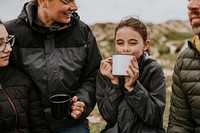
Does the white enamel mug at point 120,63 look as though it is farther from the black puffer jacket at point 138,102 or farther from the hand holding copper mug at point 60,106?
the hand holding copper mug at point 60,106

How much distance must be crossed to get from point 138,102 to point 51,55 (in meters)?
1.02

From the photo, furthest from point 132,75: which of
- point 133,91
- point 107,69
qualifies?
point 107,69

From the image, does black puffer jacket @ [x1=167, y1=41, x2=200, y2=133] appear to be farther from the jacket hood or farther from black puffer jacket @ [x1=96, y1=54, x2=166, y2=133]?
the jacket hood

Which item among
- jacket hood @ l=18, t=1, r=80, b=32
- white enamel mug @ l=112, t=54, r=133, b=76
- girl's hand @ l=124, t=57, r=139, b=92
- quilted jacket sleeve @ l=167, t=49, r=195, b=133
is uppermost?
jacket hood @ l=18, t=1, r=80, b=32

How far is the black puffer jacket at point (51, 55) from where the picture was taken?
3973 millimetres

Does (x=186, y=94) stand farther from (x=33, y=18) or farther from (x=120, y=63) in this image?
(x=33, y=18)

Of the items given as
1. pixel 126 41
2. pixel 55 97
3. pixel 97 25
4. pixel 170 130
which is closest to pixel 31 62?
pixel 55 97

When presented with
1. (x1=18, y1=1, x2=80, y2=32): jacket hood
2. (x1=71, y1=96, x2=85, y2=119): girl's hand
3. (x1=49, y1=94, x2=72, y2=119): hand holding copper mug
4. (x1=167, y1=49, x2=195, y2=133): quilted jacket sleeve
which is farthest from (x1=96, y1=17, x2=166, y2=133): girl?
(x1=18, y1=1, x2=80, y2=32): jacket hood

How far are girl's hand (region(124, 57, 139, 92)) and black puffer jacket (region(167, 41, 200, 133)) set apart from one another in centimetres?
45

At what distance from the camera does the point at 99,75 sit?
4.03 metres

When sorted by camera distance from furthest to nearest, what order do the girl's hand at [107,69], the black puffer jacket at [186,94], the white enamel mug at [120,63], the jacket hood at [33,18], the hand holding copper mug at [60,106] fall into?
the jacket hood at [33,18] < the girl's hand at [107,69] < the black puffer jacket at [186,94] < the hand holding copper mug at [60,106] < the white enamel mug at [120,63]

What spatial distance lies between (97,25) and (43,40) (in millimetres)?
17959

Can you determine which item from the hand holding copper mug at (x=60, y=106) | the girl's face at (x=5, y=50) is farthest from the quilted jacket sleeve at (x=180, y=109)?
the girl's face at (x=5, y=50)

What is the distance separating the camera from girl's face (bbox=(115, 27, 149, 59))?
12.5 ft
